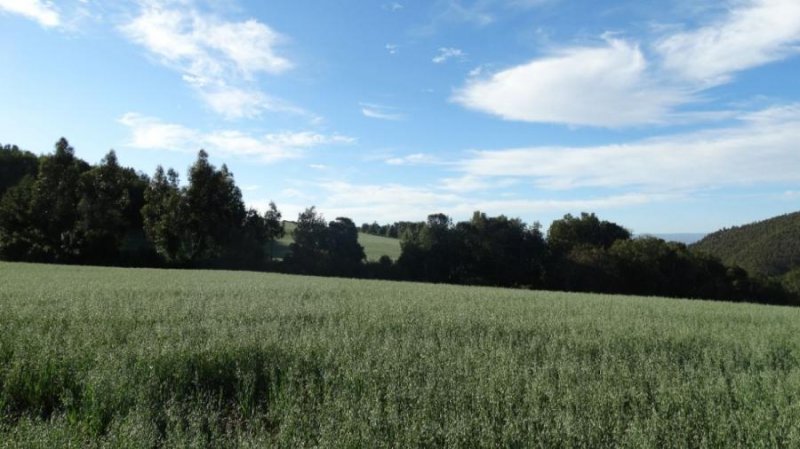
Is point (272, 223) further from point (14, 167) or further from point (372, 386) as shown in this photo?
point (372, 386)

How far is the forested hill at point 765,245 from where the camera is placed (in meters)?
85.4

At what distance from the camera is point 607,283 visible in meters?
52.4

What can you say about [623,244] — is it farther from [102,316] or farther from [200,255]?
[102,316]

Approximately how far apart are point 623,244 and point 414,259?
75.8 ft

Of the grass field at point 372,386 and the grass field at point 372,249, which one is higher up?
the grass field at point 372,249

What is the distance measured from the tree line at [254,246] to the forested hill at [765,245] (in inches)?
1125

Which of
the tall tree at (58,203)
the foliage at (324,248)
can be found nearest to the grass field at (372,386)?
the foliage at (324,248)

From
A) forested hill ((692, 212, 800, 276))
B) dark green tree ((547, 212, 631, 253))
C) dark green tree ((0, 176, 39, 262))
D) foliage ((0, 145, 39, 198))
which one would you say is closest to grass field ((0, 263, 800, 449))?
dark green tree ((0, 176, 39, 262))

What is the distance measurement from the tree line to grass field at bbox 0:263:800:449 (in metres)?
43.9

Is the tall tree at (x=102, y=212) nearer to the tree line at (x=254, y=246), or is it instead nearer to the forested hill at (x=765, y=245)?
the tree line at (x=254, y=246)

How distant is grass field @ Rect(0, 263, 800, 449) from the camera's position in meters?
5.00

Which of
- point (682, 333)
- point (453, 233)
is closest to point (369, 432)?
point (682, 333)

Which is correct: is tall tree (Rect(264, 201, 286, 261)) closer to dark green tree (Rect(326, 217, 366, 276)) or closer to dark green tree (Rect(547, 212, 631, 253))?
dark green tree (Rect(326, 217, 366, 276))

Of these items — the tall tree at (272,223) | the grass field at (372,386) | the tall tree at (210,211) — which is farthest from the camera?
the tall tree at (272,223)
